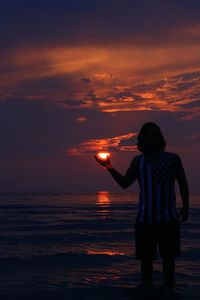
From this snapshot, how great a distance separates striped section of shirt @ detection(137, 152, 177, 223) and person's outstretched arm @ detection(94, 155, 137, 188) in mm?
91

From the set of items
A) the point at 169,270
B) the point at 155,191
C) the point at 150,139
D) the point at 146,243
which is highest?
the point at 150,139

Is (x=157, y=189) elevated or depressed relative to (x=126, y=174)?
depressed

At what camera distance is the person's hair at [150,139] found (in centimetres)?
583

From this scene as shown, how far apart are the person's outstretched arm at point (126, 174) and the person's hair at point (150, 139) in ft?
0.71

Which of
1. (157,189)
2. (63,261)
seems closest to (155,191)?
(157,189)

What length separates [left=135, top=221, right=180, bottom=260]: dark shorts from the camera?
5855mm

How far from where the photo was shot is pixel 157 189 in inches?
224

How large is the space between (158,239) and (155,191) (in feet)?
2.29

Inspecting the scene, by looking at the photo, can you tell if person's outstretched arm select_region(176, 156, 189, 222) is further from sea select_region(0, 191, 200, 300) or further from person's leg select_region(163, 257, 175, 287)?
sea select_region(0, 191, 200, 300)

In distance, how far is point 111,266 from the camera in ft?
29.4

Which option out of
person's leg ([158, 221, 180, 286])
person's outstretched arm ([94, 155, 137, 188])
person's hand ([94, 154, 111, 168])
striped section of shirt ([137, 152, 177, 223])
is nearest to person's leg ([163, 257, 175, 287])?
person's leg ([158, 221, 180, 286])

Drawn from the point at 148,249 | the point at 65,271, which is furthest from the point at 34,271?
the point at 148,249

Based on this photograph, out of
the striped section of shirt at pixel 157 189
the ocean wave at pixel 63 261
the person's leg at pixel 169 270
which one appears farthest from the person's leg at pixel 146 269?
the ocean wave at pixel 63 261

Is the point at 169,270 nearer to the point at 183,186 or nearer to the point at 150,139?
the point at 183,186
